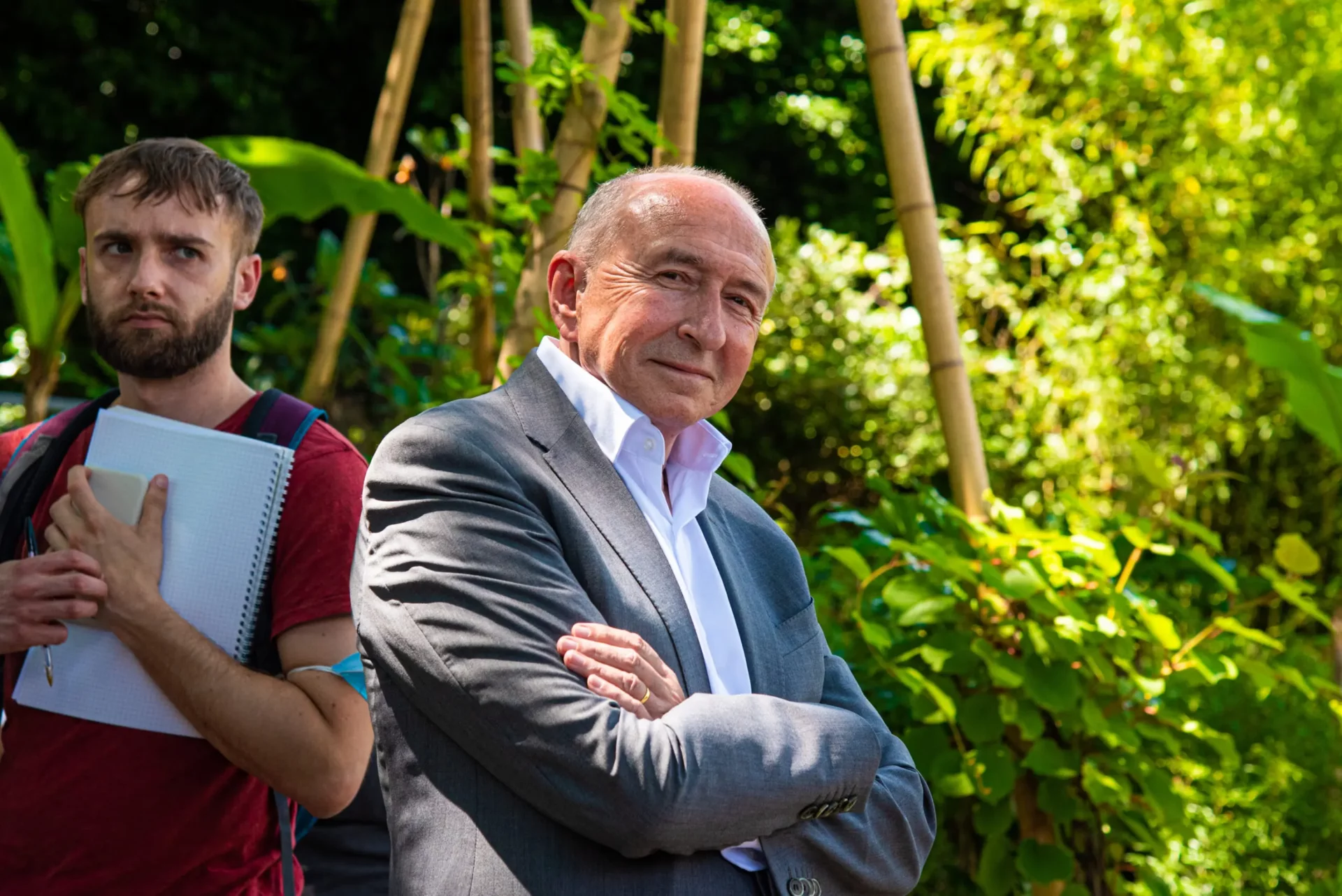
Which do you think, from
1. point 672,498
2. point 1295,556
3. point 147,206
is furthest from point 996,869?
point 147,206

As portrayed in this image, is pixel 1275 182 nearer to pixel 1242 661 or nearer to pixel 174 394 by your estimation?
pixel 1242 661

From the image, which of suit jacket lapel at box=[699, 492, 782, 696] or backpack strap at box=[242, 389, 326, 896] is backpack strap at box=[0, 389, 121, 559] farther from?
suit jacket lapel at box=[699, 492, 782, 696]

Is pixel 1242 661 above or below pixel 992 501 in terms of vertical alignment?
below

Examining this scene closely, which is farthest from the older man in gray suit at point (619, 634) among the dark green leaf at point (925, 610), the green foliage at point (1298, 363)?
the green foliage at point (1298, 363)

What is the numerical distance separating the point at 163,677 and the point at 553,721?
0.53m

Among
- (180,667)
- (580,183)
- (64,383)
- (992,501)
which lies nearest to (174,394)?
(180,667)

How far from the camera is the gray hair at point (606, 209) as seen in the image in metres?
1.54

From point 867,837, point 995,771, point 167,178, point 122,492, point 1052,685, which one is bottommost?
point 995,771

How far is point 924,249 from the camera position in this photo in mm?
2672

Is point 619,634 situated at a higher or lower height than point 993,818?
higher

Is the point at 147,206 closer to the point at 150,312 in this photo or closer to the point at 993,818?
the point at 150,312

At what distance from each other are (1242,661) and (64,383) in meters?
8.94

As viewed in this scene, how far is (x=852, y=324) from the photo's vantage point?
265 inches

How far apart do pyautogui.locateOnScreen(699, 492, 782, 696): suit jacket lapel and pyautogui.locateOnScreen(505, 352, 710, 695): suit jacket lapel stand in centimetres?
9
